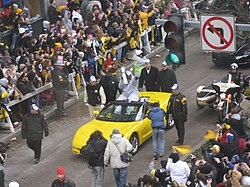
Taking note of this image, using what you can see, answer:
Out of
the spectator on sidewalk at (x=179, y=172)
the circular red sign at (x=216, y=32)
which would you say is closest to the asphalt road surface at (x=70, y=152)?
the spectator on sidewalk at (x=179, y=172)

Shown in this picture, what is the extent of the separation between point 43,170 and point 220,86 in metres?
6.16

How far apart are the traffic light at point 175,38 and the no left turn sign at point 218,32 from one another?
83cm

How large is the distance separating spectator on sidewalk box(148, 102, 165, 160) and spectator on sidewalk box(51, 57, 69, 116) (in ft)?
15.3

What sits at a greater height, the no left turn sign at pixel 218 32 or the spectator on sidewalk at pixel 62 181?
the no left turn sign at pixel 218 32

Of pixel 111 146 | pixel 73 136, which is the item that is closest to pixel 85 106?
pixel 73 136

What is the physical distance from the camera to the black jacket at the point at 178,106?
22.1m

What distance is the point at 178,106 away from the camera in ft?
72.8

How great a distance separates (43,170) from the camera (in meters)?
21.6

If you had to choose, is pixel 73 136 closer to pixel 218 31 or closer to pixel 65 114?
pixel 65 114

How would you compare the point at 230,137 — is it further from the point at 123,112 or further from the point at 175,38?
the point at 175,38

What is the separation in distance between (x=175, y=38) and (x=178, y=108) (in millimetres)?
7988

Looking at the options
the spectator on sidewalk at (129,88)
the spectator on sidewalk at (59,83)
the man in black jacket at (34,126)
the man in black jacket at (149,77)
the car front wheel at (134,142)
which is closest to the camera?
the man in black jacket at (34,126)

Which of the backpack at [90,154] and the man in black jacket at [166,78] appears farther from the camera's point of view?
the man in black jacket at [166,78]

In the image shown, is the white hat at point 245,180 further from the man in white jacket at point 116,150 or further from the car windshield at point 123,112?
the car windshield at point 123,112
